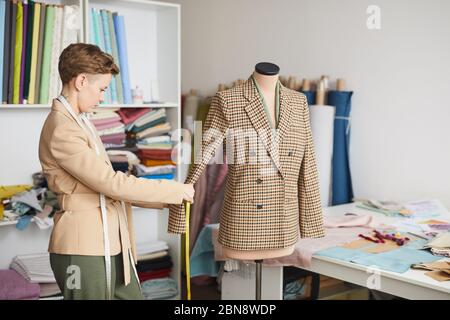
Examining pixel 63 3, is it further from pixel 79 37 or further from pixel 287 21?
pixel 287 21

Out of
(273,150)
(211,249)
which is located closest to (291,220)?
(273,150)

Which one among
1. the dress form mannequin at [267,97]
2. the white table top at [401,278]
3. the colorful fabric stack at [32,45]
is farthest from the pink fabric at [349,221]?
the colorful fabric stack at [32,45]

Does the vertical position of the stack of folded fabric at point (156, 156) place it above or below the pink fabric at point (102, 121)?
below

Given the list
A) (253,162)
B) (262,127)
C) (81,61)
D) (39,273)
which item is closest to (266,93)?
(262,127)

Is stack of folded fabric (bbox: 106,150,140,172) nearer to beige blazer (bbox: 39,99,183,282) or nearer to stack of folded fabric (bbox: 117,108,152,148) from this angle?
stack of folded fabric (bbox: 117,108,152,148)

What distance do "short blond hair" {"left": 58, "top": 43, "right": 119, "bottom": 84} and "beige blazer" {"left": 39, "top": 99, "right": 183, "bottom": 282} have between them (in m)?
0.10

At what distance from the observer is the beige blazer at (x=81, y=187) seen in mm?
1758

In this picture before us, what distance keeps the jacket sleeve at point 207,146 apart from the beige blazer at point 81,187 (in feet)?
0.82

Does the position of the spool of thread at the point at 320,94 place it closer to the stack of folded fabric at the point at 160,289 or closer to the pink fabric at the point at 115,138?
the pink fabric at the point at 115,138

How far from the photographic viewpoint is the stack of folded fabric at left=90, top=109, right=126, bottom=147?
306 cm

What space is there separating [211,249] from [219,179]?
0.83 meters

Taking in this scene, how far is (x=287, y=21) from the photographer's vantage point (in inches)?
140

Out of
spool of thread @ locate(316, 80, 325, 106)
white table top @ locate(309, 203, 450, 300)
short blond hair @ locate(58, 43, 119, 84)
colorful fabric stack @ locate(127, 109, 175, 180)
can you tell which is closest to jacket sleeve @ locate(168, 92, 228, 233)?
short blond hair @ locate(58, 43, 119, 84)

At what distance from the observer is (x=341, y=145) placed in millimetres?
3250
